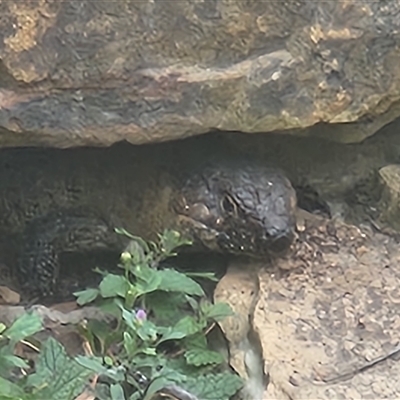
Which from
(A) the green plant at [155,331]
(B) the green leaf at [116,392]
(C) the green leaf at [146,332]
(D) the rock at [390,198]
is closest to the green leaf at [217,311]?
(A) the green plant at [155,331]

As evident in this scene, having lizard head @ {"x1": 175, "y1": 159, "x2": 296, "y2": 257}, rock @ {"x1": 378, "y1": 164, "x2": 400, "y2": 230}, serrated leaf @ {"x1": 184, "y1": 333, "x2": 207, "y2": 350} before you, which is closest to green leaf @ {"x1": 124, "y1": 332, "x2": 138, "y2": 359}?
serrated leaf @ {"x1": 184, "y1": 333, "x2": 207, "y2": 350}

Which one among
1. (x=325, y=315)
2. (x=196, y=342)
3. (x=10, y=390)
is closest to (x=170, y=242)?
(x=196, y=342)

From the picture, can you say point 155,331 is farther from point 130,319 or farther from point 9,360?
point 9,360

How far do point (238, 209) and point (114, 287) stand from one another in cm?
32

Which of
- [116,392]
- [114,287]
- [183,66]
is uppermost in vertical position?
[183,66]

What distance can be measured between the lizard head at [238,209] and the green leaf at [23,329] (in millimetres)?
428

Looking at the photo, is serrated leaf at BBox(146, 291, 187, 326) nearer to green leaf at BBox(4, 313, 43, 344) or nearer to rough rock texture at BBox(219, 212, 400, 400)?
rough rock texture at BBox(219, 212, 400, 400)

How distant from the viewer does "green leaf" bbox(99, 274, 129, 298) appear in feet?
5.24

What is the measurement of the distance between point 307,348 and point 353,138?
0.47 metres

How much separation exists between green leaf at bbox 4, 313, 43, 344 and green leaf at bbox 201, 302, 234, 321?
0.96ft

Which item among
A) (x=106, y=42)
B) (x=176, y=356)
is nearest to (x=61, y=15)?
(x=106, y=42)

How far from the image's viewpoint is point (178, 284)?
1628mm

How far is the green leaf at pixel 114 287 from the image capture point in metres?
1.60

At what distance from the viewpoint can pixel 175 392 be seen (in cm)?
148
